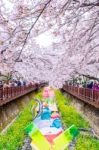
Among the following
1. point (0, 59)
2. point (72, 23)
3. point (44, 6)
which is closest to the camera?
point (44, 6)

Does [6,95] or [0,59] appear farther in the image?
[6,95]

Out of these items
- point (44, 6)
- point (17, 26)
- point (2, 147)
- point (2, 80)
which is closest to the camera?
point (44, 6)

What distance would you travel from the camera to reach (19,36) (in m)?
9.59

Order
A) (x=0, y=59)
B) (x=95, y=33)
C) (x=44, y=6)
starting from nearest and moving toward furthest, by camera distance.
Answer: (x=44, y=6) < (x=95, y=33) < (x=0, y=59)

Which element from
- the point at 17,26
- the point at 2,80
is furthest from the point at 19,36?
the point at 2,80

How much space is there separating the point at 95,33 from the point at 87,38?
50cm

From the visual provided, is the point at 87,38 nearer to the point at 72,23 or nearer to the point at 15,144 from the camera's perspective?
the point at 72,23

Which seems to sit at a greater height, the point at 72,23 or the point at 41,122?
the point at 72,23

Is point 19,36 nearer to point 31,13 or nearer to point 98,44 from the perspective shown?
point 31,13

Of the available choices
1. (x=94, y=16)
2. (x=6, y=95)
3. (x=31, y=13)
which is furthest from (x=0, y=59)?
(x=6, y=95)

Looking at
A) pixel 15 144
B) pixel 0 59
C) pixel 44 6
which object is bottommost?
pixel 15 144

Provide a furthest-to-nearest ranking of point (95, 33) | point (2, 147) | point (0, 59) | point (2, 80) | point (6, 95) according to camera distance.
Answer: point (2, 80) < point (6, 95) < point (2, 147) < point (0, 59) < point (95, 33)

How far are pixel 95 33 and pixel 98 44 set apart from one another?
2440 mm

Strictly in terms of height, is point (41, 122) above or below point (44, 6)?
below
